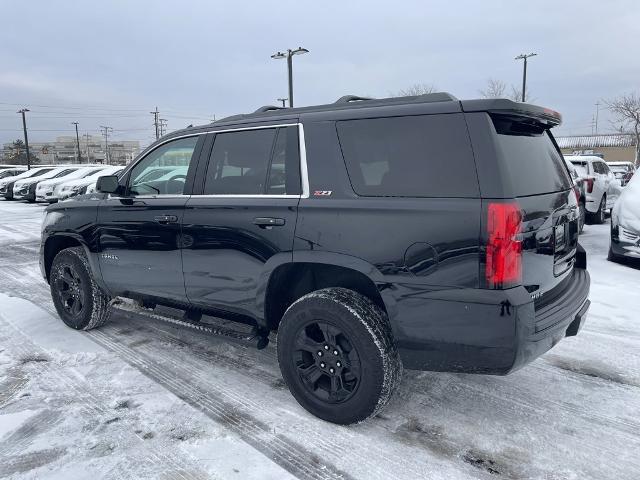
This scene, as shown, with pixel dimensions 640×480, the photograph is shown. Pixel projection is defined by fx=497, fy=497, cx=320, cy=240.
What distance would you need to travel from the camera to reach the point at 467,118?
258cm

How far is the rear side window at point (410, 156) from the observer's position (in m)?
2.58

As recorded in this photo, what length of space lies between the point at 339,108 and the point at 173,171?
1678mm

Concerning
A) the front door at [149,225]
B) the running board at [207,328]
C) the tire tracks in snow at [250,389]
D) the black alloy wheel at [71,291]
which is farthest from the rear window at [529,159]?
the black alloy wheel at [71,291]

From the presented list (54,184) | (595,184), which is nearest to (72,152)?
(54,184)

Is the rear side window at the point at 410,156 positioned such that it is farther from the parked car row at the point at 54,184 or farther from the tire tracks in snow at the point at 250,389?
the parked car row at the point at 54,184

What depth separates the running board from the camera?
11.4ft

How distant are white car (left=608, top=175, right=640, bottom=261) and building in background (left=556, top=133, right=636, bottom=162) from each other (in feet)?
207

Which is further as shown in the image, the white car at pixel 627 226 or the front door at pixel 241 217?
the white car at pixel 627 226

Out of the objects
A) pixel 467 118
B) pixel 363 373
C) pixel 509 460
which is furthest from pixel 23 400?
pixel 467 118

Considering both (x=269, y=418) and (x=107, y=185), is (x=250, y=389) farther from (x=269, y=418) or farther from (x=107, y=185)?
(x=107, y=185)

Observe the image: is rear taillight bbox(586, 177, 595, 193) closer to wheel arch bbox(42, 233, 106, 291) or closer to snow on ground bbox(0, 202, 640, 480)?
snow on ground bbox(0, 202, 640, 480)

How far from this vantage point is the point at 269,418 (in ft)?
10.1

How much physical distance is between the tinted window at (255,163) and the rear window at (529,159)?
4.07ft

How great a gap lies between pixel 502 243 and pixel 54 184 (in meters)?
19.6
